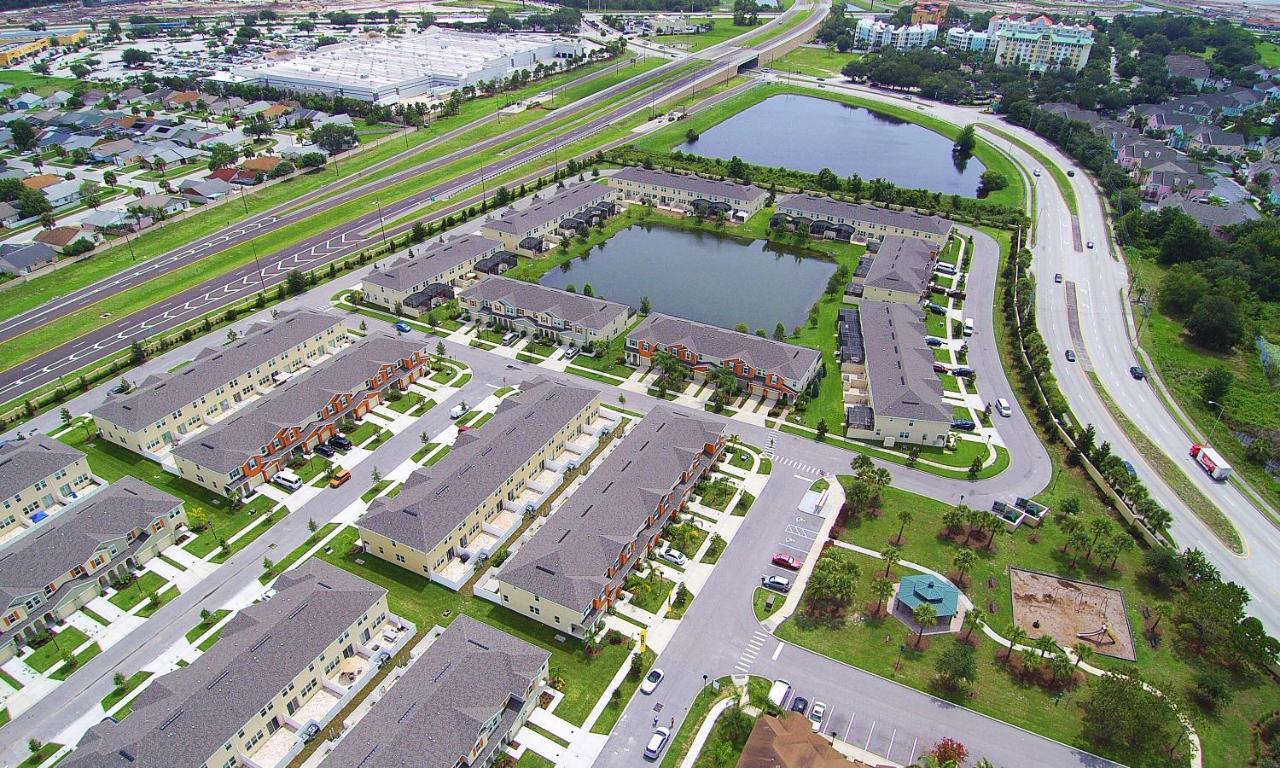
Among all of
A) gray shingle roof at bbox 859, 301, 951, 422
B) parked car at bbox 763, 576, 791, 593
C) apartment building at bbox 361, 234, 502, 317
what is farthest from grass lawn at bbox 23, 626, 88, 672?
gray shingle roof at bbox 859, 301, 951, 422

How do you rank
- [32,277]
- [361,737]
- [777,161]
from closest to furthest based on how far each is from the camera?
[361,737], [32,277], [777,161]

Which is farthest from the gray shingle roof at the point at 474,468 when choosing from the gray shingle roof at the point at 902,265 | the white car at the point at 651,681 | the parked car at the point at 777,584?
the gray shingle roof at the point at 902,265

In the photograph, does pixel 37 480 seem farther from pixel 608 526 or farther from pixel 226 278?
pixel 608 526

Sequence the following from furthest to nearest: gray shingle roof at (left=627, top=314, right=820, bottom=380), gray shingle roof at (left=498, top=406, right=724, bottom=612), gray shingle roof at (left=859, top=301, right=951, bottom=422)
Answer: gray shingle roof at (left=627, top=314, right=820, bottom=380) → gray shingle roof at (left=859, top=301, right=951, bottom=422) → gray shingle roof at (left=498, top=406, right=724, bottom=612)

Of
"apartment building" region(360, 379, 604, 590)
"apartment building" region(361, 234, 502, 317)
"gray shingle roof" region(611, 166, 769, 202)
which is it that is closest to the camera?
"apartment building" region(360, 379, 604, 590)

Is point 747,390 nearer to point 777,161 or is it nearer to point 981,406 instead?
point 981,406

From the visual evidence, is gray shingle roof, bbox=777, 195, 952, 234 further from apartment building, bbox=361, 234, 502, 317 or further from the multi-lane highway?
apartment building, bbox=361, 234, 502, 317

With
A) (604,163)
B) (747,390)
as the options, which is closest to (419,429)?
(747,390)
